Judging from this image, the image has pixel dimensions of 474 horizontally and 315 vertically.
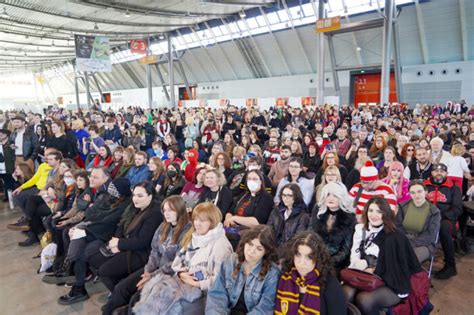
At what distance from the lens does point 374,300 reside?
7.95 ft

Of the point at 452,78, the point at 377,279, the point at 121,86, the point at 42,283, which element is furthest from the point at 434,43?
the point at 121,86

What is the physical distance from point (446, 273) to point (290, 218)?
2.00 meters

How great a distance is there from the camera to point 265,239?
2.28 m

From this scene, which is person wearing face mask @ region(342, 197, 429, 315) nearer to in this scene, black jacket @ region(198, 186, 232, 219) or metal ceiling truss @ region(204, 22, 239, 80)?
black jacket @ region(198, 186, 232, 219)

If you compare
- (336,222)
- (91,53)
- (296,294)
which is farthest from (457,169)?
(91,53)

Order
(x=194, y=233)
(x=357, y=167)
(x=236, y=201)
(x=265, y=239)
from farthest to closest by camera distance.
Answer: (x=357, y=167)
(x=236, y=201)
(x=194, y=233)
(x=265, y=239)

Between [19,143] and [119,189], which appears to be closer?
[119,189]

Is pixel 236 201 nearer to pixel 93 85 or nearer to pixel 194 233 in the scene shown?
pixel 194 233

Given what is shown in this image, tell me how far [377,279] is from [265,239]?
0.98 m

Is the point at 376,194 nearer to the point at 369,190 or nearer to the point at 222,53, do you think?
the point at 369,190

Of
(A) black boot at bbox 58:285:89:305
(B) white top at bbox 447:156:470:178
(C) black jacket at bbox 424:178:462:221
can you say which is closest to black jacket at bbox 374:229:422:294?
(C) black jacket at bbox 424:178:462:221

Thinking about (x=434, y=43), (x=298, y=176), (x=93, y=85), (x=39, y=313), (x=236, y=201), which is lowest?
(x=39, y=313)

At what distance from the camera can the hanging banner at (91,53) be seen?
518 inches

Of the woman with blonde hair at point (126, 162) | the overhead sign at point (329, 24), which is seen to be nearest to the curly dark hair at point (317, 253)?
the woman with blonde hair at point (126, 162)
